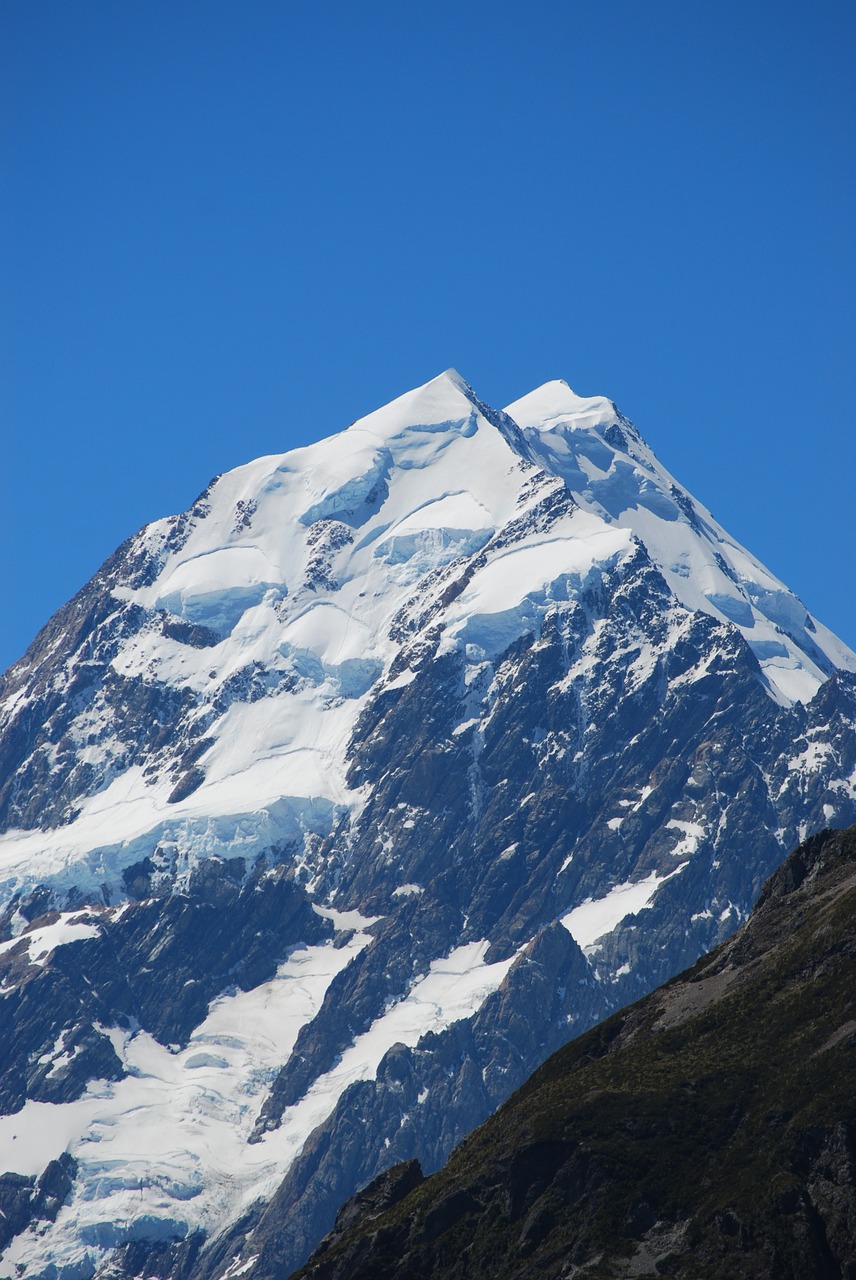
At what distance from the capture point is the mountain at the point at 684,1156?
134125 mm

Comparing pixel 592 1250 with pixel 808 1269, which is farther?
pixel 592 1250

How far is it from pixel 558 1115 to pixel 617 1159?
8.00 m

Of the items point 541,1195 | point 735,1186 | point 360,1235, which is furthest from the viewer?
point 360,1235

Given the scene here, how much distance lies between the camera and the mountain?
13412 centimetres

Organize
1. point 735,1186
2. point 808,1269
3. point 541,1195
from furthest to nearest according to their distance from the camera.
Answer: point 541,1195
point 735,1186
point 808,1269

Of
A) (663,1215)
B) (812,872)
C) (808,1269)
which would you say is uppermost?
(812,872)

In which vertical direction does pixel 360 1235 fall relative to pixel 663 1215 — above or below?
above

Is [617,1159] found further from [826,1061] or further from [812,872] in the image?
[812,872]

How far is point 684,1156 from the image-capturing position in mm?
144000

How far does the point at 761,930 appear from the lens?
174 m

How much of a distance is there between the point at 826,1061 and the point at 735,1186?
12067 millimetres

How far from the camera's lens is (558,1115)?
15250cm

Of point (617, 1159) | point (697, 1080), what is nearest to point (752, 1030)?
point (697, 1080)

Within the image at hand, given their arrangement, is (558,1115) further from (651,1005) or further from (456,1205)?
(651,1005)
